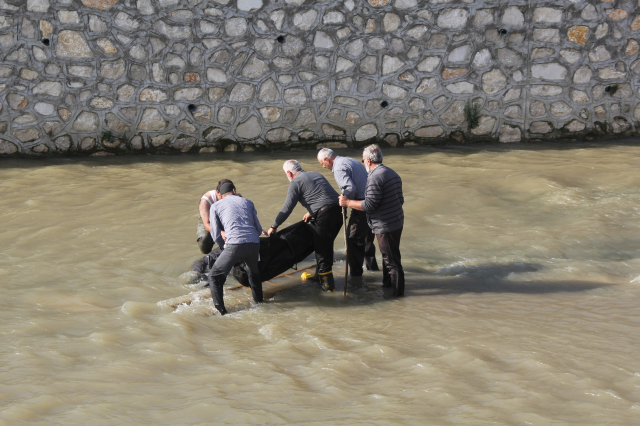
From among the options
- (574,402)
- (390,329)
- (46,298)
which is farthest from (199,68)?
(574,402)

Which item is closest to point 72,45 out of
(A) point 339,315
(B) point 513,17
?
(A) point 339,315

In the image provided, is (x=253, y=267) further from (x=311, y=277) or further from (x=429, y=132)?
(x=429, y=132)

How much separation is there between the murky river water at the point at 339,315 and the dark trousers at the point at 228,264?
0.21m

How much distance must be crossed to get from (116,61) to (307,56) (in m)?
3.14

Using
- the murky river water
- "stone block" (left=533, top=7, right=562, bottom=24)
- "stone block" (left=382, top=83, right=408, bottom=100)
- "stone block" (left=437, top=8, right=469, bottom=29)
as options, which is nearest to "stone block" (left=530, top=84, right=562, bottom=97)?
"stone block" (left=533, top=7, right=562, bottom=24)

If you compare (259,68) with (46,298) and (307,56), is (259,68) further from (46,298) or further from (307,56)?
(46,298)

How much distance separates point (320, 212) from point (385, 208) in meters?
0.69

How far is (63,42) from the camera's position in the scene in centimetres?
920

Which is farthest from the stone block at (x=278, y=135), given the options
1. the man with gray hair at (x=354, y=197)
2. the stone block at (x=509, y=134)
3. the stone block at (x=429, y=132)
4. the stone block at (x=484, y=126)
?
the man with gray hair at (x=354, y=197)

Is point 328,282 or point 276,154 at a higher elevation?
point 276,154

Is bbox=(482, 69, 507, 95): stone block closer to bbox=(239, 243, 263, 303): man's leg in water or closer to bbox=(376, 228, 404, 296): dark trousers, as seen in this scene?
bbox=(376, 228, 404, 296): dark trousers

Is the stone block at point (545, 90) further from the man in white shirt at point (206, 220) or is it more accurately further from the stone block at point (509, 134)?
the man in white shirt at point (206, 220)

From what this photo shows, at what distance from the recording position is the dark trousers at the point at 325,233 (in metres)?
5.80

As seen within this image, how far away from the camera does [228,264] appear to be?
5.23 meters
